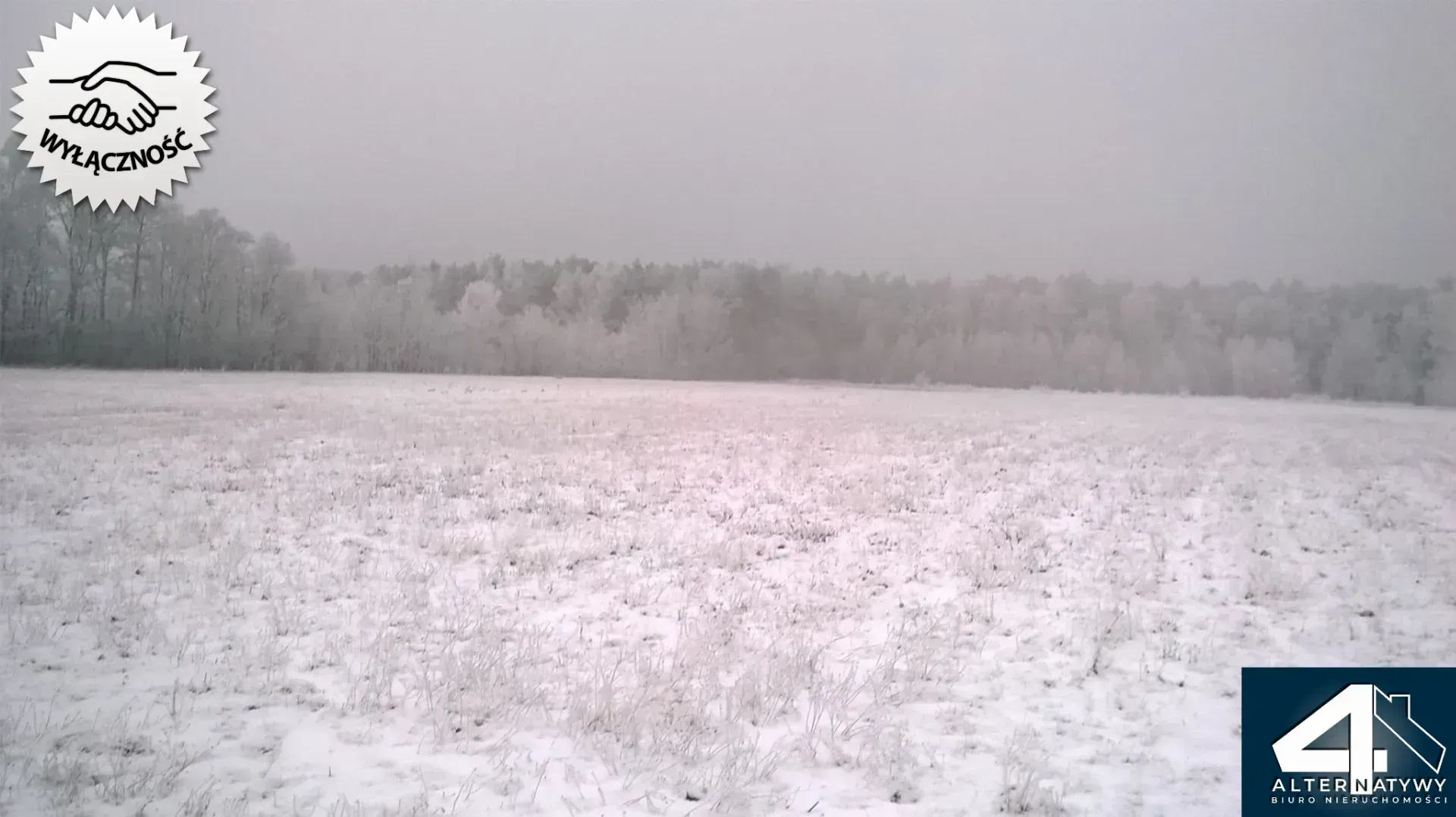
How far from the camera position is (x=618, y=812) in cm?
348

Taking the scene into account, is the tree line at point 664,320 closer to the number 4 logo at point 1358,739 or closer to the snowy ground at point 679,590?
the snowy ground at point 679,590

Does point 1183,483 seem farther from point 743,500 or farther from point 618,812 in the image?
point 618,812

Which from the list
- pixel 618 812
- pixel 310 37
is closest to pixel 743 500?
pixel 618 812

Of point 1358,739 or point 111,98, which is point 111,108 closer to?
point 111,98

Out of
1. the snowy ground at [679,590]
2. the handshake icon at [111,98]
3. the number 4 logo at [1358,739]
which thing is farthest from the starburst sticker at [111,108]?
the number 4 logo at [1358,739]

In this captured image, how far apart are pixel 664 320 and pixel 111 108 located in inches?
226

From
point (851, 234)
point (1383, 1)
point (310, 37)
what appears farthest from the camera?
point (851, 234)

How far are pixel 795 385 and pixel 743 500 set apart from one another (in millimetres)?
1904

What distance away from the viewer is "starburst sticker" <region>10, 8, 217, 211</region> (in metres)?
6.47

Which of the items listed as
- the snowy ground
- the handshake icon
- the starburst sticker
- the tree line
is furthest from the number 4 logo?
the handshake icon

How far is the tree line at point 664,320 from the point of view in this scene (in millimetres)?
7266

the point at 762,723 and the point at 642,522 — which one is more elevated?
the point at 642,522

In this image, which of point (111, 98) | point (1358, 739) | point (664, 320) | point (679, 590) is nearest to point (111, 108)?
point (111, 98)

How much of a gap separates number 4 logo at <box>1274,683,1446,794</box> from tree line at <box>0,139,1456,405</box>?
3.88 meters
